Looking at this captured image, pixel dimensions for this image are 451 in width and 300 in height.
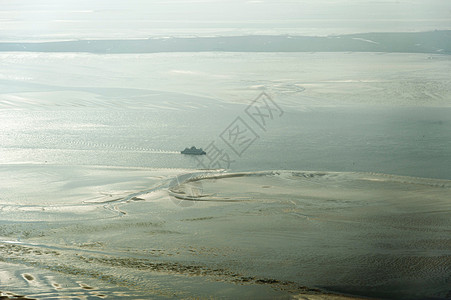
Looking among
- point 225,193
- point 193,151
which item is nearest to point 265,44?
point 193,151

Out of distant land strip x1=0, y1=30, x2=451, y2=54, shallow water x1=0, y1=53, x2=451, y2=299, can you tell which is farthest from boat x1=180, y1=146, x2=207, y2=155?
distant land strip x1=0, y1=30, x2=451, y2=54

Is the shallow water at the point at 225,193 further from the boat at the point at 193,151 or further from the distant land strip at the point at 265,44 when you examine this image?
the distant land strip at the point at 265,44

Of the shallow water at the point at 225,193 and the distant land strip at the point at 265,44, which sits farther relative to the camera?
the distant land strip at the point at 265,44

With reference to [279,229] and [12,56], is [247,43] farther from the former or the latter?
[279,229]

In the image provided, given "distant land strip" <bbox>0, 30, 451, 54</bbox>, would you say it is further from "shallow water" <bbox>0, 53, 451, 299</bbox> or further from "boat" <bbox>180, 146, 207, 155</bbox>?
"boat" <bbox>180, 146, 207, 155</bbox>

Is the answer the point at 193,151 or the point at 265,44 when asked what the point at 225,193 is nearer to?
the point at 193,151

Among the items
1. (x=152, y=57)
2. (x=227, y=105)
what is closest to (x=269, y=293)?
(x=227, y=105)

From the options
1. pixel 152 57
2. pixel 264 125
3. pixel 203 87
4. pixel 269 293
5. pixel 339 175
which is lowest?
pixel 269 293

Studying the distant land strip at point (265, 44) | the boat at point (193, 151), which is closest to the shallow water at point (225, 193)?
the boat at point (193, 151)
